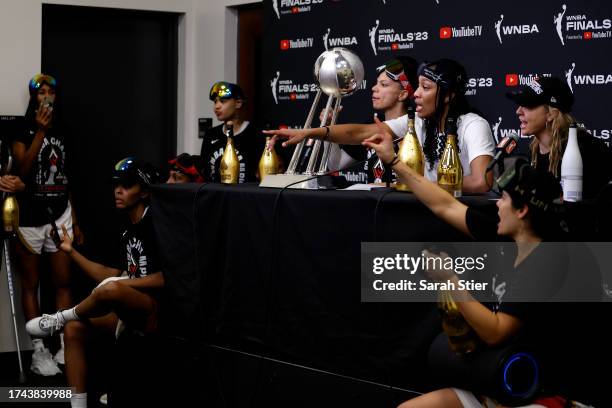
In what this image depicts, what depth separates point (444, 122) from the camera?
10.9 feet

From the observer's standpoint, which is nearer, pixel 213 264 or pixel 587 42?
pixel 213 264

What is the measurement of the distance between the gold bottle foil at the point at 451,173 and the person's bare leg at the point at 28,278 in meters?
3.31

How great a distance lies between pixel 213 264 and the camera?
147 inches

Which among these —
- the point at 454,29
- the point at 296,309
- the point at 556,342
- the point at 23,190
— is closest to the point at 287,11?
the point at 454,29

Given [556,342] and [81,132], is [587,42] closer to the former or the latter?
[556,342]

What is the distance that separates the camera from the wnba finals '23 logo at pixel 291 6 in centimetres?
591

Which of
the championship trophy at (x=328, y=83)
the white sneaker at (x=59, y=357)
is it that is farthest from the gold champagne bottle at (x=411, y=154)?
the white sneaker at (x=59, y=357)

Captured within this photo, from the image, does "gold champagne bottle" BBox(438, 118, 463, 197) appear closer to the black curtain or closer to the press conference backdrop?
the press conference backdrop

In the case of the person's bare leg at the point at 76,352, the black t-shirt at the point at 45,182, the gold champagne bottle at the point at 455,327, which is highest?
the black t-shirt at the point at 45,182

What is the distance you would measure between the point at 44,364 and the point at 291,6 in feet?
8.94

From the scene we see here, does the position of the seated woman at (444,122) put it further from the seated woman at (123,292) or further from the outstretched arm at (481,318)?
the seated woman at (123,292)

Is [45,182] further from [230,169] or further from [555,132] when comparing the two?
[555,132]

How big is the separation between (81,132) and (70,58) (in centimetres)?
51

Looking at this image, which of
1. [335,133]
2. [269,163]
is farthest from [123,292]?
[335,133]
